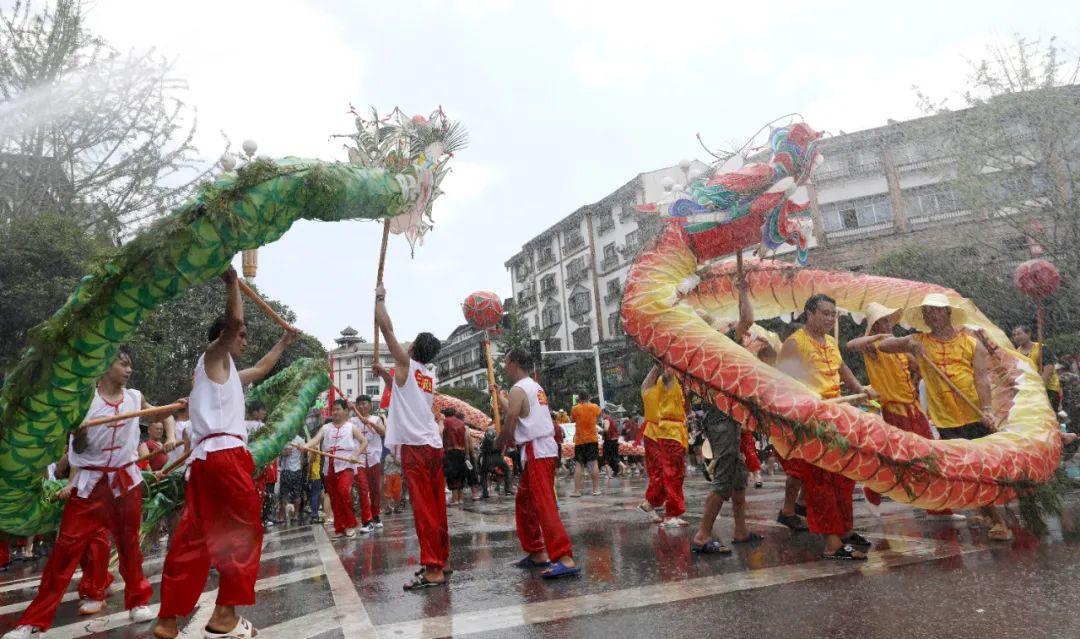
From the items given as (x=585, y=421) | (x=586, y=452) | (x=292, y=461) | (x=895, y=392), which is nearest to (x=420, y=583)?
(x=895, y=392)

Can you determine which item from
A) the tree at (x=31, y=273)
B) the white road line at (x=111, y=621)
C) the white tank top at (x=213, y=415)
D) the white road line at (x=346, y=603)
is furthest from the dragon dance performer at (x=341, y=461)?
the tree at (x=31, y=273)

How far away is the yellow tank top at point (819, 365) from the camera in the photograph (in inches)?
216

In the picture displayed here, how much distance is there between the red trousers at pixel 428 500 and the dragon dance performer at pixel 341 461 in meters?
4.06

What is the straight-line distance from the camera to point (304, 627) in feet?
13.0

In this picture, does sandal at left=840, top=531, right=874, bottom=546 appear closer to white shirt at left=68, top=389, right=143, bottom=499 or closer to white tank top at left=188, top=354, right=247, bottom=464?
white tank top at left=188, top=354, right=247, bottom=464

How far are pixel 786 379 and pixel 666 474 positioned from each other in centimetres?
225

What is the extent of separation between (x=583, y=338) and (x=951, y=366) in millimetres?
44098

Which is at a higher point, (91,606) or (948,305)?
(948,305)

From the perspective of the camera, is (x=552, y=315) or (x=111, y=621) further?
(x=552, y=315)

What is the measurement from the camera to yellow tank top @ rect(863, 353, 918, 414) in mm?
6480

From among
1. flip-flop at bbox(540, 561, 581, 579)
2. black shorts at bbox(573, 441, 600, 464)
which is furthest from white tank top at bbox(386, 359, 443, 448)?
black shorts at bbox(573, 441, 600, 464)

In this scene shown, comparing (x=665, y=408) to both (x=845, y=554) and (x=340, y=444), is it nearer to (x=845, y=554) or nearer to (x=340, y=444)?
(x=845, y=554)

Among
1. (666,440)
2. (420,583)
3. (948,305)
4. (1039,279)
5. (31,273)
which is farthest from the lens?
(31,273)

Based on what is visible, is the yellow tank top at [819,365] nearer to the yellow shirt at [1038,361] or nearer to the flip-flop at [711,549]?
the flip-flop at [711,549]
